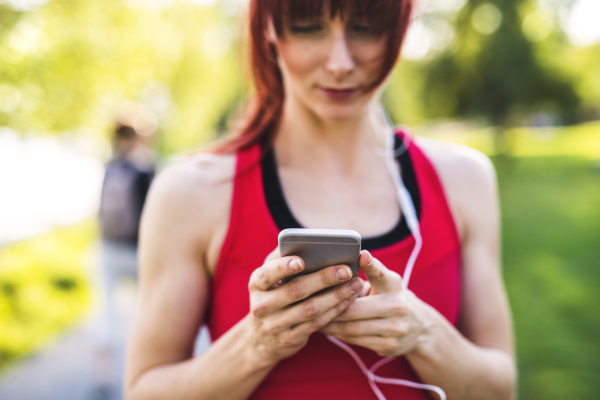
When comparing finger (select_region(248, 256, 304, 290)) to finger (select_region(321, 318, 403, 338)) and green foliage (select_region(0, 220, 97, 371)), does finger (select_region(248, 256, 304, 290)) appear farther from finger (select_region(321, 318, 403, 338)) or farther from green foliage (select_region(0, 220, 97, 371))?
green foliage (select_region(0, 220, 97, 371))

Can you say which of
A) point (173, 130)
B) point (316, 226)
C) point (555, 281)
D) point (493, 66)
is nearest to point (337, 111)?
point (316, 226)

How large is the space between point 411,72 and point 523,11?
5.02 meters

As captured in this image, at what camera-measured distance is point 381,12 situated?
1.36 meters

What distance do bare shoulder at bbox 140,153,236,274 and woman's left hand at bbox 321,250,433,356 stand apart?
45cm

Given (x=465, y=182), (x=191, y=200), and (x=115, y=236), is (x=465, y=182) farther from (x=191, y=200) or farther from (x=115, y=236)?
(x=115, y=236)

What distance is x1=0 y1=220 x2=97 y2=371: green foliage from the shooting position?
524 cm

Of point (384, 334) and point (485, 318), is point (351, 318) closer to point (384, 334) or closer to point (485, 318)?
point (384, 334)

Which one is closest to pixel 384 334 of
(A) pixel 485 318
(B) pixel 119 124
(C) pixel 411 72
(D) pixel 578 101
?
(A) pixel 485 318

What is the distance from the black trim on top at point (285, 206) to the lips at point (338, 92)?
27 cm

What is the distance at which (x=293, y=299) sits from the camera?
104 centimetres

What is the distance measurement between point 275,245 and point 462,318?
2.29ft

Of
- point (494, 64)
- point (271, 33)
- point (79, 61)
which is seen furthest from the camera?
Answer: point (494, 64)

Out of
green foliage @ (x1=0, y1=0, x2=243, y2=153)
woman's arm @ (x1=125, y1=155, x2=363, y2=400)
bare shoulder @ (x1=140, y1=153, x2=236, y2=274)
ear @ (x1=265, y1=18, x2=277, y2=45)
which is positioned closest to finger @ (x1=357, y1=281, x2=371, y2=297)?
Answer: woman's arm @ (x1=125, y1=155, x2=363, y2=400)

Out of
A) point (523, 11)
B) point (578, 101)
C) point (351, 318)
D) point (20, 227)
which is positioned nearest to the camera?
point (351, 318)
